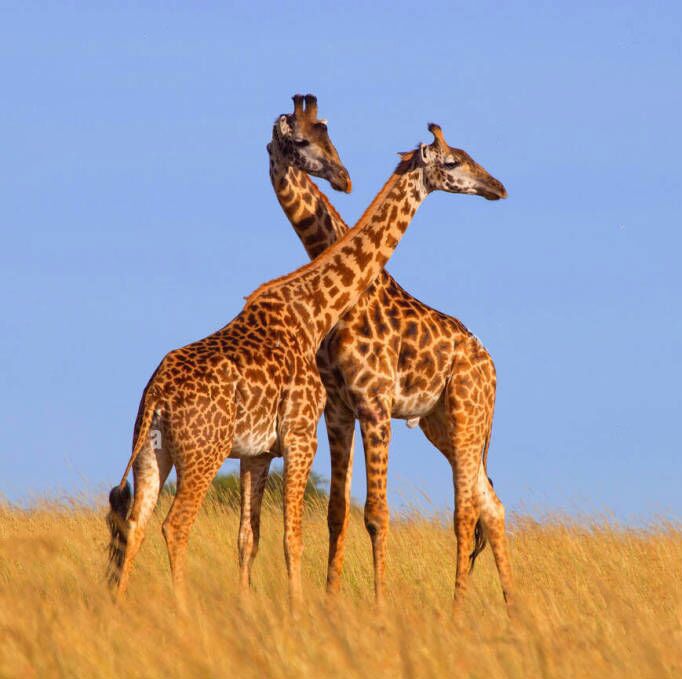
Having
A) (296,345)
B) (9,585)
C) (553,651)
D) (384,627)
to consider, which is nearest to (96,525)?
(9,585)

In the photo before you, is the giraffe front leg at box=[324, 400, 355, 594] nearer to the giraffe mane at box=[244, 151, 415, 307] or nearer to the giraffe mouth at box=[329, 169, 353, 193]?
the giraffe mane at box=[244, 151, 415, 307]

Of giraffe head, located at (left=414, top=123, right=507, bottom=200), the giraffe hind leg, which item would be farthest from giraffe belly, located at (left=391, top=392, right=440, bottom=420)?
the giraffe hind leg

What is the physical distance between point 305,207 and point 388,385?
205 centimetres

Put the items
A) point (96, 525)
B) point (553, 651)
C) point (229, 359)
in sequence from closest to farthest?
point (553, 651) → point (229, 359) → point (96, 525)

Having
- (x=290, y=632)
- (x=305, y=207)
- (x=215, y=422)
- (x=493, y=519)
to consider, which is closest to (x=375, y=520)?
(x=493, y=519)

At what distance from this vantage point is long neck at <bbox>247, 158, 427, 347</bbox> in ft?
37.4

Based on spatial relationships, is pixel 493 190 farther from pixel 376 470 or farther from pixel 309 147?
pixel 376 470

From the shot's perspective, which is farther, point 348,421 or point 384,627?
point 348,421

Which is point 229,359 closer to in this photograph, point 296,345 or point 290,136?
point 296,345

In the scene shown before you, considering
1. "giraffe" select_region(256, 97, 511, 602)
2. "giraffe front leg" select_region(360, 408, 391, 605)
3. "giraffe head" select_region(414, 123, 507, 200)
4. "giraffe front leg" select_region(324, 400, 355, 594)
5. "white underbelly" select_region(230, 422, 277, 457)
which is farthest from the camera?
"giraffe head" select_region(414, 123, 507, 200)

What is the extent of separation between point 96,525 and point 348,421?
18.8 ft

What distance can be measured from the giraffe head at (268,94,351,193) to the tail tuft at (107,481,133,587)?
3.98m

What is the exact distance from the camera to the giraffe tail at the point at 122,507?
9.58 m

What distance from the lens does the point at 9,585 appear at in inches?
430
